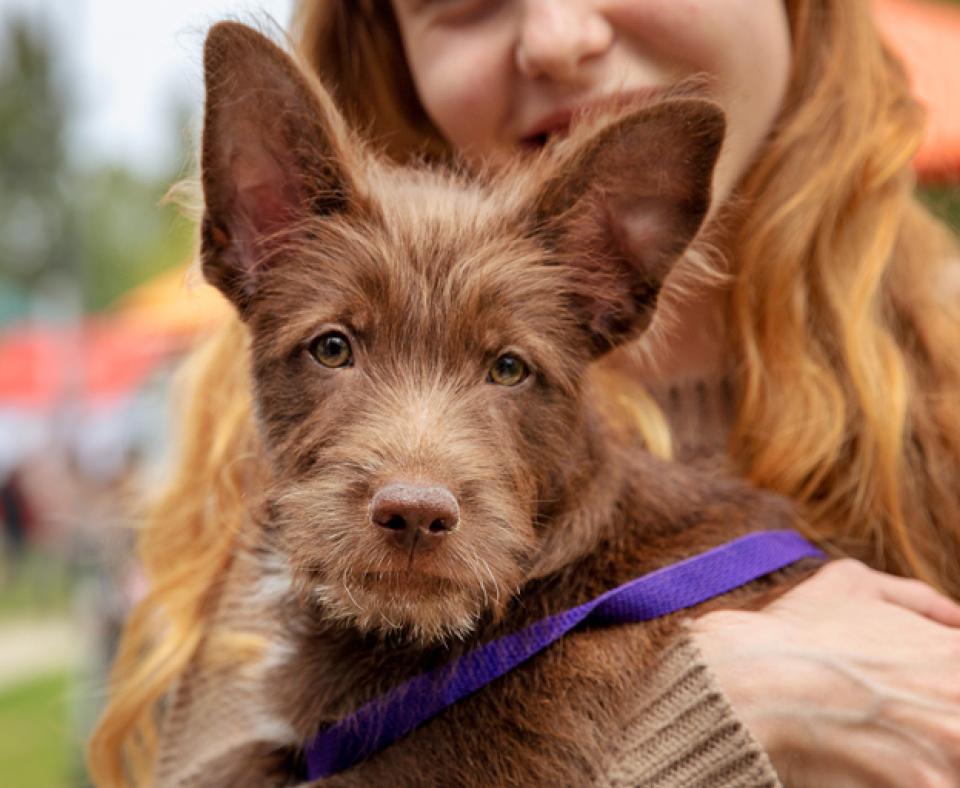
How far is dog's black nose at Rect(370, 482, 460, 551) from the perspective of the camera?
2.19 metres

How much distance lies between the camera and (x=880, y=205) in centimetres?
327

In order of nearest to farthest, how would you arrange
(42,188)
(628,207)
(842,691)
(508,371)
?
(842,691) → (508,371) → (628,207) → (42,188)

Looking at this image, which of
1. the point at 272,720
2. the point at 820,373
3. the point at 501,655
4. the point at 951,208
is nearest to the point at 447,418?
the point at 501,655

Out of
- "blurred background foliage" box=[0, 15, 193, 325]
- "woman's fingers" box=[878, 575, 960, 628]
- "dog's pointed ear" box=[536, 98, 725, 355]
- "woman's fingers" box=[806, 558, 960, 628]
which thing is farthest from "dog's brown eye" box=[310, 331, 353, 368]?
"blurred background foliage" box=[0, 15, 193, 325]

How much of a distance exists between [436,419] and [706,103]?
35.1 inches

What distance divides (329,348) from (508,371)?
1.31 ft

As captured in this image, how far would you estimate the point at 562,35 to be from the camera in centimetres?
294

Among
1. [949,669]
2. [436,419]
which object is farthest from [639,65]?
[949,669]

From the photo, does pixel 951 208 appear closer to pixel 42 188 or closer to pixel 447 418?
pixel 447 418

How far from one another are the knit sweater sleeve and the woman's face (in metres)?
1.30

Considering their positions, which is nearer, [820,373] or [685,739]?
[685,739]

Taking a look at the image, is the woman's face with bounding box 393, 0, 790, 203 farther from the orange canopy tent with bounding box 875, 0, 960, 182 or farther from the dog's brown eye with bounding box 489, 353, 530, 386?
the orange canopy tent with bounding box 875, 0, 960, 182

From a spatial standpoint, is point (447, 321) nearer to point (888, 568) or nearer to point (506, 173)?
point (506, 173)

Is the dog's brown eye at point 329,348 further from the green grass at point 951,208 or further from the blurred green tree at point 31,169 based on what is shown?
the blurred green tree at point 31,169
